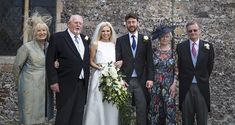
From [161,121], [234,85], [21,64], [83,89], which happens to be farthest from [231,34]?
[21,64]

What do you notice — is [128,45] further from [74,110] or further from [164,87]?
[74,110]

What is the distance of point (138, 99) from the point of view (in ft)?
17.5

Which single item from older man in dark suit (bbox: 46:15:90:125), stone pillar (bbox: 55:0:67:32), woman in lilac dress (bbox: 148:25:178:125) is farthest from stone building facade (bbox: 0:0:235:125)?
older man in dark suit (bbox: 46:15:90:125)

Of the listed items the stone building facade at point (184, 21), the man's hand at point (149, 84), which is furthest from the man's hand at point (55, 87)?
the stone building facade at point (184, 21)

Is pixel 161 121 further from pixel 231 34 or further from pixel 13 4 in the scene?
pixel 13 4

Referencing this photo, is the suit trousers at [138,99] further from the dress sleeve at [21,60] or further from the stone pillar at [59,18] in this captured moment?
the stone pillar at [59,18]

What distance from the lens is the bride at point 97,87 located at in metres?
5.26

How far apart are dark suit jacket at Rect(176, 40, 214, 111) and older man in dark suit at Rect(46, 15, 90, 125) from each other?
134 cm

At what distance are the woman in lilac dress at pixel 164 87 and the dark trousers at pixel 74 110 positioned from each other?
3.28ft

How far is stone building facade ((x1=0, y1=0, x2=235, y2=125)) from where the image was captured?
24.3 feet

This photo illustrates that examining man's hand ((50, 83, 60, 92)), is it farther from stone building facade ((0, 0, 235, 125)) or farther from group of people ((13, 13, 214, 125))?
stone building facade ((0, 0, 235, 125))

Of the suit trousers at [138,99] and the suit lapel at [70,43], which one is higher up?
the suit lapel at [70,43]

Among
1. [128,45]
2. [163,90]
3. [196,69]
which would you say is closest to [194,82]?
[196,69]

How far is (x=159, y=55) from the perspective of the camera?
545 cm
